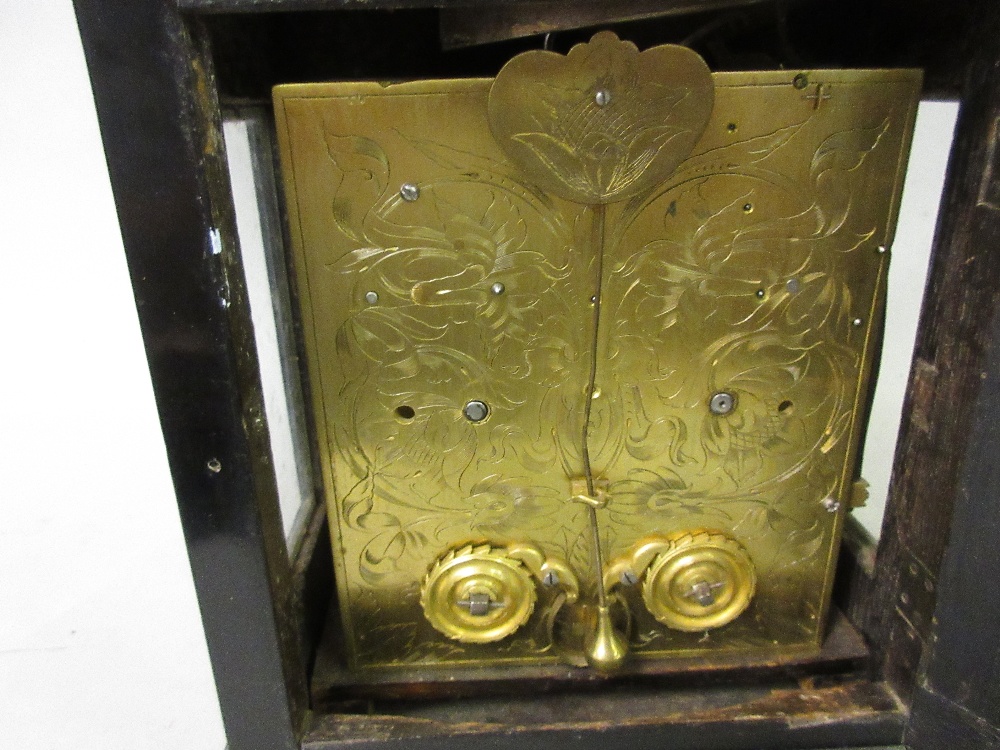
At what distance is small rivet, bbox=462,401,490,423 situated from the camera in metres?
0.78

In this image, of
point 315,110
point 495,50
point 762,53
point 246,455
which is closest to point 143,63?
point 315,110

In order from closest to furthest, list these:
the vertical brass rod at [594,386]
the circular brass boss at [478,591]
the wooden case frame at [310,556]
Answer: the wooden case frame at [310,556] < the vertical brass rod at [594,386] < the circular brass boss at [478,591]

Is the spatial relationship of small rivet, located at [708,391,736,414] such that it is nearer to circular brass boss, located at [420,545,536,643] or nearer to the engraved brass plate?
the engraved brass plate

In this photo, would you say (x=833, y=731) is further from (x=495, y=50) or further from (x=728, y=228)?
(x=495, y=50)

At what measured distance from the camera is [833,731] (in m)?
0.80

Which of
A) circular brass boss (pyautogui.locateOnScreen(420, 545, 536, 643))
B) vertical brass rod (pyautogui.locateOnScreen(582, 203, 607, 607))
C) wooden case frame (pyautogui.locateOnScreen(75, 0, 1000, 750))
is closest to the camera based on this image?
wooden case frame (pyautogui.locateOnScreen(75, 0, 1000, 750))

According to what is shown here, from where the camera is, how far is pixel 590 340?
76 centimetres

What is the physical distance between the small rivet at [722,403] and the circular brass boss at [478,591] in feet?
0.91

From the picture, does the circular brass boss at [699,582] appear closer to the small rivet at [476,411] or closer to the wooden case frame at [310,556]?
the wooden case frame at [310,556]

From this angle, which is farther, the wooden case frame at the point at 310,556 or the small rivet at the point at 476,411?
the small rivet at the point at 476,411

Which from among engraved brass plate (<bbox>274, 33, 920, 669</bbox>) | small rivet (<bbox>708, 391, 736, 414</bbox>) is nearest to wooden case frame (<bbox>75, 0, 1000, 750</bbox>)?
engraved brass plate (<bbox>274, 33, 920, 669</bbox>)

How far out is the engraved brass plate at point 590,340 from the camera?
677 millimetres

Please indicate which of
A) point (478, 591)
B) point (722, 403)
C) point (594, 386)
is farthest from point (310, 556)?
point (722, 403)

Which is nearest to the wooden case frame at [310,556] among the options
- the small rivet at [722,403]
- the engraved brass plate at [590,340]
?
the engraved brass plate at [590,340]
